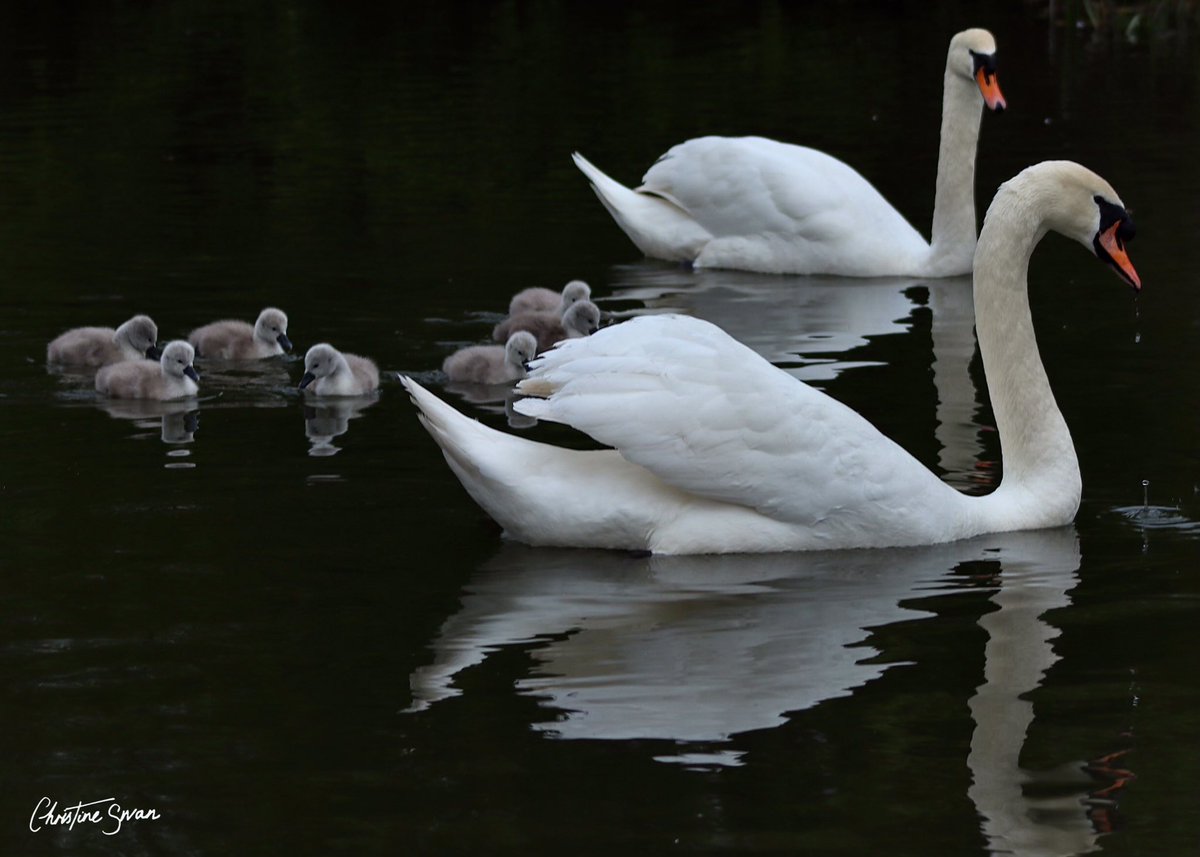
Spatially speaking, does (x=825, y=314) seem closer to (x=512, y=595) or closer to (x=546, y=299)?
(x=546, y=299)

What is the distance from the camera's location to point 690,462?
8023 millimetres

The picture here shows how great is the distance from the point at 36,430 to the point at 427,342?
2.85 m

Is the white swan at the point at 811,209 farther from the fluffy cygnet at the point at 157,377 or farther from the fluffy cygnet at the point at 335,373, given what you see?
the fluffy cygnet at the point at 157,377

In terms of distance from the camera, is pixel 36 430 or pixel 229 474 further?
pixel 36 430

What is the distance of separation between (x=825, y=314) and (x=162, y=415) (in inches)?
183

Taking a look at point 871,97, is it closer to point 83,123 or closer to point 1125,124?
point 1125,124

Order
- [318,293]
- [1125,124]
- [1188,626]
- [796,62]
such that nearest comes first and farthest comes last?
[1188,626] → [318,293] → [1125,124] → [796,62]

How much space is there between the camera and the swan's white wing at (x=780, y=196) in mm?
15328

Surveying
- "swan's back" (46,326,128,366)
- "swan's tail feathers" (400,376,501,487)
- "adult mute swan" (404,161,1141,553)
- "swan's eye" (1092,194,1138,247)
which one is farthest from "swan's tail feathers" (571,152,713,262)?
"swan's tail feathers" (400,376,501,487)

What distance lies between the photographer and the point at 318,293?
14.3m

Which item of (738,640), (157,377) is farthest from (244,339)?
(738,640)

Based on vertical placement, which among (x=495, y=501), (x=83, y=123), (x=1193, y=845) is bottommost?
(x=1193, y=845)

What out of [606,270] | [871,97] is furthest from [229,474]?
[871,97]
